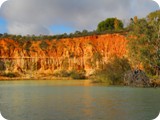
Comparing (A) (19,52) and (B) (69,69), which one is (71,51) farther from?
(A) (19,52)

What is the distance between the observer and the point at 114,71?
80.4 feet

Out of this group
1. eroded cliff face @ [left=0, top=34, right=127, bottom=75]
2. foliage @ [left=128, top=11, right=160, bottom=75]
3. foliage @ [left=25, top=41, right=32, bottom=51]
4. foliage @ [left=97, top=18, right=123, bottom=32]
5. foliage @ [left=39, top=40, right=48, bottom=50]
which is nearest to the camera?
foliage @ [left=128, top=11, right=160, bottom=75]

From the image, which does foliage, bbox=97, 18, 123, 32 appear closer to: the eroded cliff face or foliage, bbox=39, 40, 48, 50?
the eroded cliff face

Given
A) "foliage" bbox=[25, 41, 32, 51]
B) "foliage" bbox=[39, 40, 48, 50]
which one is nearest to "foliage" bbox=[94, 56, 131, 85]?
"foliage" bbox=[39, 40, 48, 50]

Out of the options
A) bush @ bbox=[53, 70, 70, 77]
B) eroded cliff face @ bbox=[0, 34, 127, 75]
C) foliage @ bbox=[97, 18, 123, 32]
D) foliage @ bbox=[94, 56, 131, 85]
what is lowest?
bush @ bbox=[53, 70, 70, 77]

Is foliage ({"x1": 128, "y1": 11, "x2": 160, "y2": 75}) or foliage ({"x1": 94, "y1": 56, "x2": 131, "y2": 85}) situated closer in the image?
foliage ({"x1": 128, "y1": 11, "x2": 160, "y2": 75})

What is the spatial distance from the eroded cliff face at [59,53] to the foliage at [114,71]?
20.8 metres

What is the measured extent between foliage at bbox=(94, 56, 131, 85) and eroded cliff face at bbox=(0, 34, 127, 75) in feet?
68.3

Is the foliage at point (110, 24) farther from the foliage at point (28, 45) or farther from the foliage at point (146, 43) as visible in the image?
the foliage at point (146, 43)

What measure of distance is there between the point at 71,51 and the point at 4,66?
9.78 m

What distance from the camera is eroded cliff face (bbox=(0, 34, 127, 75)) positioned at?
156 ft

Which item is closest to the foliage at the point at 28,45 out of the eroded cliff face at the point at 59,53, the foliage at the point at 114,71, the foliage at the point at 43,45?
the eroded cliff face at the point at 59,53

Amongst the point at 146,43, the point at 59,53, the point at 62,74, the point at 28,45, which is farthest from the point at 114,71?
the point at 28,45

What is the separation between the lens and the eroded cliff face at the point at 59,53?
47559 millimetres
